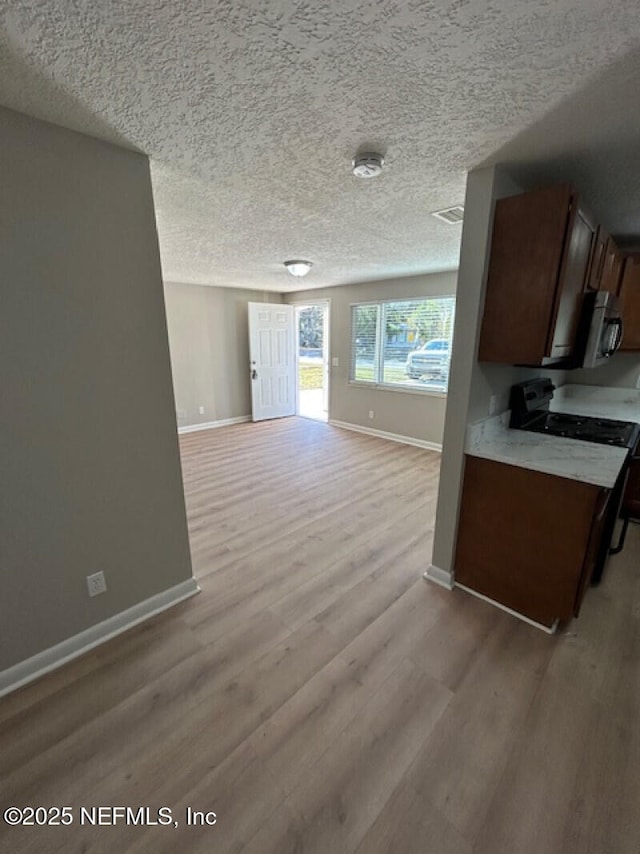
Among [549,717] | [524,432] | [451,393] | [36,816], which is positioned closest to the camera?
[36,816]

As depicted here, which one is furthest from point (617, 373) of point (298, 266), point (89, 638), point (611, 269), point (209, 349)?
point (209, 349)

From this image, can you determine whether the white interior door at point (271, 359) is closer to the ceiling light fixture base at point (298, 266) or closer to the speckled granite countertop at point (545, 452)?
the ceiling light fixture base at point (298, 266)

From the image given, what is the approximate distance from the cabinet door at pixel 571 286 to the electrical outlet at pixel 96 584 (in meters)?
2.47

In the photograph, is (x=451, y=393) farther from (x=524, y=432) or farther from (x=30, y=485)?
(x=30, y=485)

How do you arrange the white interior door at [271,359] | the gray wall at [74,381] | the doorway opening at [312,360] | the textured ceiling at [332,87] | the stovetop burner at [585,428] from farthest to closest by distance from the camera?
the doorway opening at [312,360], the white interior door at [271,359], the stovetop burner at [585,428], the gray wall at [74,381], the textured ceiling at [332,87]

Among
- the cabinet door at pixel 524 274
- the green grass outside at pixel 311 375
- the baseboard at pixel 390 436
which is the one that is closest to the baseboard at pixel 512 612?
the cabinet door at pixel 524 274

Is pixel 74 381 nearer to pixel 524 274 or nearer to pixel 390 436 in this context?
pixel 524 274

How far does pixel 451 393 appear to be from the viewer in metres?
1.96

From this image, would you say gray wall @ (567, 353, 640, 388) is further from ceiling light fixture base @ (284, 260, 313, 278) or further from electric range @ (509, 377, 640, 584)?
ceiling light fixture base @ (284, 260, 313, 278)

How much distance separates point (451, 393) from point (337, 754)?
1702 mm

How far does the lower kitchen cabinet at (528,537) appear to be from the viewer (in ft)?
5.47

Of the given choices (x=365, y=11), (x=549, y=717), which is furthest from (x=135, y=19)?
(x=549, y=717)

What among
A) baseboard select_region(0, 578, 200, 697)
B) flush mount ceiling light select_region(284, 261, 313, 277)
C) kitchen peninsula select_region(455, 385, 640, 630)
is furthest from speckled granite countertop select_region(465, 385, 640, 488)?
flush mount ceiling light select_region(284, 261, 313, 277)

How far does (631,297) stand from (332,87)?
301cm
